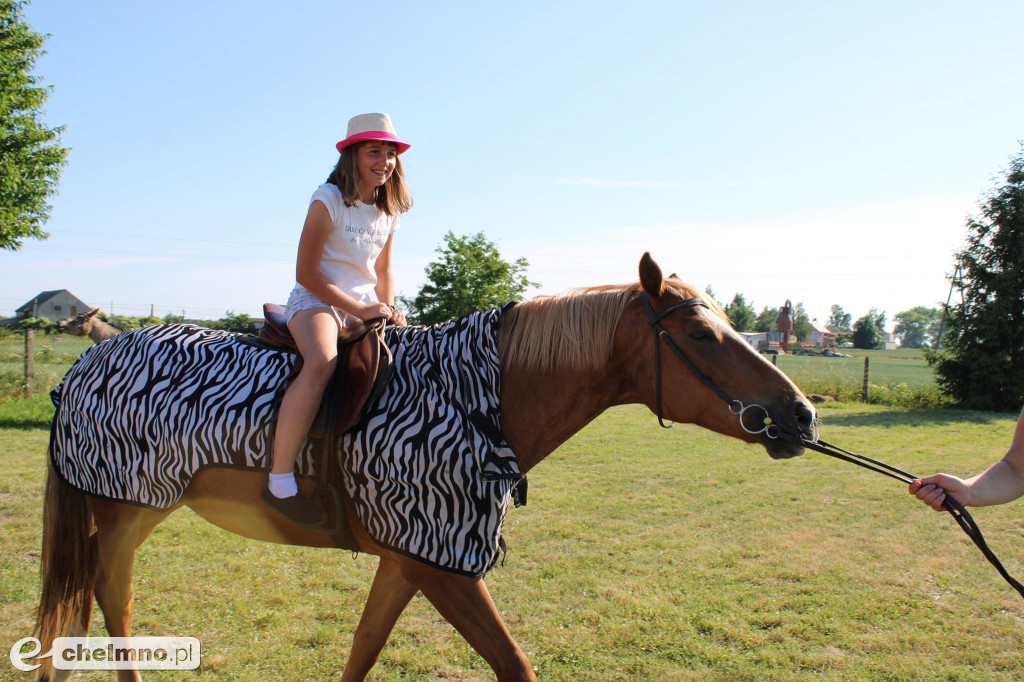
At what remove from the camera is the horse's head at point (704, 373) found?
240 centimetres

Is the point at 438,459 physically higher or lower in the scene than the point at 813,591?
higher

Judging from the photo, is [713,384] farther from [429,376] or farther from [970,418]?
[970,418]

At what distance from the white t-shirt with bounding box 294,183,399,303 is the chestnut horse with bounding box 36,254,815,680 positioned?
0.82m

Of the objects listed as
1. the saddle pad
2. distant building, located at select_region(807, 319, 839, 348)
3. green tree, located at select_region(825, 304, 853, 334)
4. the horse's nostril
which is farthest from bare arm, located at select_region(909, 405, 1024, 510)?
green tree, located at select_region(825, 304, 853, 334)

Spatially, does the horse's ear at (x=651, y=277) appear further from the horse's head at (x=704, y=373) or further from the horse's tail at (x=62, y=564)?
the horse's tail at (x=62, y=564)

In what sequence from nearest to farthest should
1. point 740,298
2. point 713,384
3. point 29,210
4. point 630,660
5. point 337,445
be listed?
point 713,384
point 337,445
point 630,660
point 29,210
point 740,298

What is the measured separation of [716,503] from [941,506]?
5618 millimetres

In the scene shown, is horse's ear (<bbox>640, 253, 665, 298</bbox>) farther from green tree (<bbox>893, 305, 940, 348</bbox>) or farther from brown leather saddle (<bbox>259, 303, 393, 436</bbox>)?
green tree (<bbox>893, 305, 940, 348</bbox>)

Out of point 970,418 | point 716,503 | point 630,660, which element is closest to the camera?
point 630,660

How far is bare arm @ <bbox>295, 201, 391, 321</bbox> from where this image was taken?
2.84m

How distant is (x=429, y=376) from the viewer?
2.70m

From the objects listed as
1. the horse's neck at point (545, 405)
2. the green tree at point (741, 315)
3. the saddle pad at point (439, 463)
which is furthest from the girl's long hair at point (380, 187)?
the green tree at point (741, 315)

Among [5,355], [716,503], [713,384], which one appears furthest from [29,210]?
[713,384]

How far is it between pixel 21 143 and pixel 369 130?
14392mm
